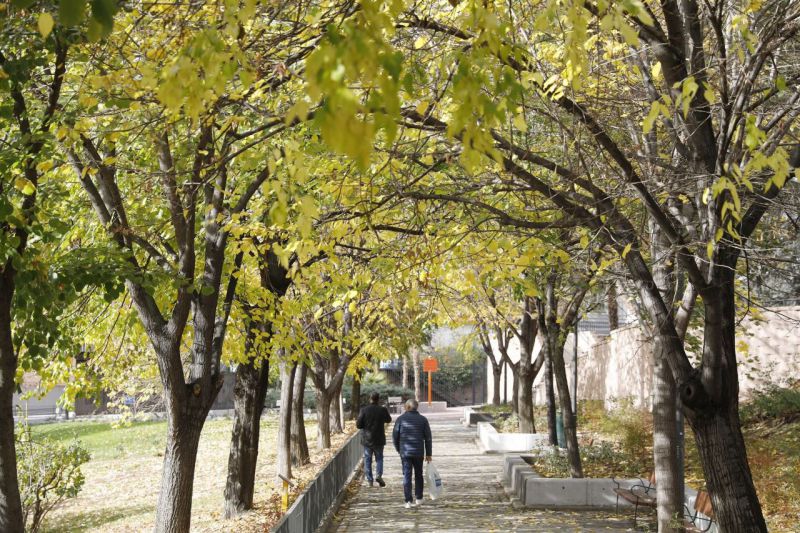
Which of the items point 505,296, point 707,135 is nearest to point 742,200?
point 707,135

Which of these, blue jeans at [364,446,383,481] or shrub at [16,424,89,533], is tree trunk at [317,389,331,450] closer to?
blue jeans at [364,446,383,481]

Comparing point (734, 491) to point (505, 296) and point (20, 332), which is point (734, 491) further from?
point (505, 296)

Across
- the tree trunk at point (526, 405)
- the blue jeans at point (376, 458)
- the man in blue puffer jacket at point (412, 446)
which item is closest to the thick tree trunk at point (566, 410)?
the man in blue puffer jacket at point (412, 446)

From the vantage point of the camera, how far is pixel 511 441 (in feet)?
83.9

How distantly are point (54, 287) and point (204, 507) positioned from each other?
409 inches

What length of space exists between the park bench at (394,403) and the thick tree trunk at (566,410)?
3105 cm

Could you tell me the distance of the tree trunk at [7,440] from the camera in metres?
7.16

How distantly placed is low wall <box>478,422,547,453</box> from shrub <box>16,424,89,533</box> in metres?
11.0

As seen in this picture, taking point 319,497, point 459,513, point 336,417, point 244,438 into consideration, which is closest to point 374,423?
point 459,513

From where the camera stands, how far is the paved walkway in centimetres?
1364

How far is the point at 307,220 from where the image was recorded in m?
4.27

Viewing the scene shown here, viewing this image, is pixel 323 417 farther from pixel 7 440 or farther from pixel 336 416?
pixel 7 440

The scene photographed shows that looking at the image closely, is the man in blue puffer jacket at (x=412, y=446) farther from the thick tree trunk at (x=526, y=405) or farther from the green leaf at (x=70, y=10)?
the green leaf at (x=70, y=10)

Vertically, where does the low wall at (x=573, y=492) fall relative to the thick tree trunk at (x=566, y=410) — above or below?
below
